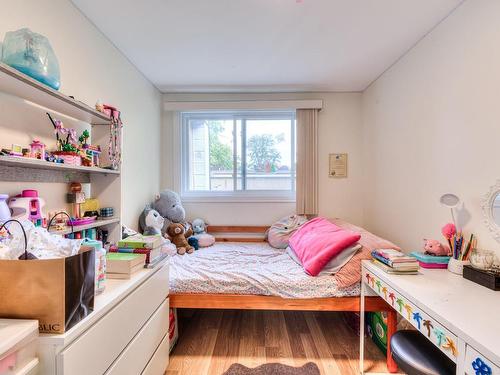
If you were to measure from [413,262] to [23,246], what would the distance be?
6.19ft

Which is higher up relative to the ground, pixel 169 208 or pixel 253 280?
pixel 169 208

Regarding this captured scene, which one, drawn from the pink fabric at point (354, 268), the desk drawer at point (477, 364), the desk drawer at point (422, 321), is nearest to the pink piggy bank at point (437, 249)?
the pink fabric at point (354, 268)

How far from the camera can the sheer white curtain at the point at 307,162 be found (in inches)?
117

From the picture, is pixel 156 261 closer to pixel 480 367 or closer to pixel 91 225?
pixel 91 225

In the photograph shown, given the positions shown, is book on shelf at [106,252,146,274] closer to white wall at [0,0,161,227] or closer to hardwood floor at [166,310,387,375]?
white wall at [0,0,161,227]

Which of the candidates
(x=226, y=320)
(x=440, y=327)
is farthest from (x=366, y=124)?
(x=226, y=320)

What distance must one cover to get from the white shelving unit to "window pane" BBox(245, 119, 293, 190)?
5.85 feet

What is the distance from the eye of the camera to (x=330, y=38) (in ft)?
6.26

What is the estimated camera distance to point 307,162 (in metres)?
2.98

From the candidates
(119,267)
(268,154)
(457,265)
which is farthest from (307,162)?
(119,267)

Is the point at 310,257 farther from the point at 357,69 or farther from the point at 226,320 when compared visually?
the point at 357,69

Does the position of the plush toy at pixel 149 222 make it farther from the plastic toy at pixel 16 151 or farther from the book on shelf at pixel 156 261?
the plastic toy at pixel 16 151

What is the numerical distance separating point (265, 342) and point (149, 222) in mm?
1478

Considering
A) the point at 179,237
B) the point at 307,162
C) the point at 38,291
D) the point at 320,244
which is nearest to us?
the point at 38,291
